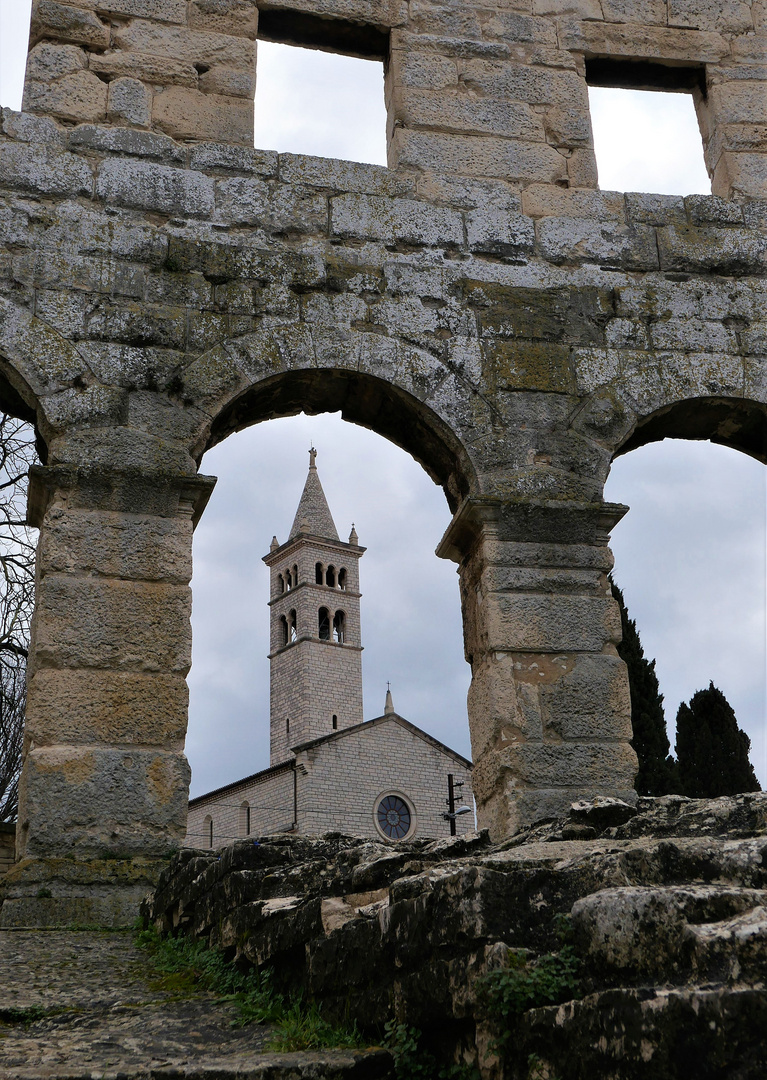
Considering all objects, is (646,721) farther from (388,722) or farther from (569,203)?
(388,722)

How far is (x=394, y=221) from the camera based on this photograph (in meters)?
7.16

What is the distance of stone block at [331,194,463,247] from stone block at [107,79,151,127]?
1.40m

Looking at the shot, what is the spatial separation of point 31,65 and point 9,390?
237cm

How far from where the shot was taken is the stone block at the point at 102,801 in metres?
5.30

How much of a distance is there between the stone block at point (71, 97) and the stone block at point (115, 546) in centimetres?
283

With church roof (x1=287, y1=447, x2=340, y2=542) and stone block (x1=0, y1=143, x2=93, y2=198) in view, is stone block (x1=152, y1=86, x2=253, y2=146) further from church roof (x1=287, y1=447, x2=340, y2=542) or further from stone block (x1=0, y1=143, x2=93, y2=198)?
church roof (x1=287, y1=447, x2=340, y2=542)

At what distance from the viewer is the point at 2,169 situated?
21.9 ft

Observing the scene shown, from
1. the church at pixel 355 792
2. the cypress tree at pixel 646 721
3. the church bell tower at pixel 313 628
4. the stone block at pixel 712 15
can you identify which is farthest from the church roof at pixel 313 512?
the stone block at pixel 712 15

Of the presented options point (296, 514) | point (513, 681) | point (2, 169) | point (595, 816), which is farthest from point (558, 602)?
point (296, 514)

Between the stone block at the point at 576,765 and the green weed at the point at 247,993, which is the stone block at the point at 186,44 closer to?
the stone block at the point at 576,765

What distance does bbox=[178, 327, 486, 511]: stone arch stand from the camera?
6434 mm

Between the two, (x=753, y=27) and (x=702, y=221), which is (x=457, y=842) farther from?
(x=753, y=27)

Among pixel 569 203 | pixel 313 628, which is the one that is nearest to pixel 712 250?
pixel 569 203

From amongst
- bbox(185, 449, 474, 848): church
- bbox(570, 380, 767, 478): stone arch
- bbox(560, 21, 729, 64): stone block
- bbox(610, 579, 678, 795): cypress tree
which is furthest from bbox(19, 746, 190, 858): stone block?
bbox(185, 449, 474, 848): church
